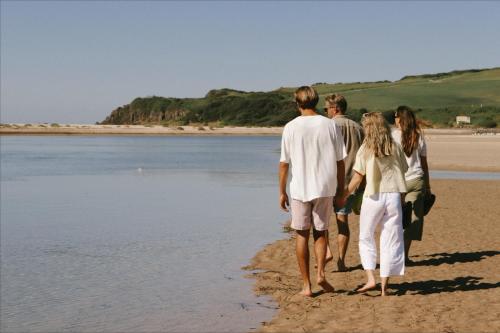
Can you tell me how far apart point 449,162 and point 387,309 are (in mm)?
24847

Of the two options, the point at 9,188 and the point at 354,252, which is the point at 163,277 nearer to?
the point at 354,252

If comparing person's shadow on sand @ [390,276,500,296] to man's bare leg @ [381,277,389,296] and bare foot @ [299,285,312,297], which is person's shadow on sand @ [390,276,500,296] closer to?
man's bare leg @ [381,277,389,296]

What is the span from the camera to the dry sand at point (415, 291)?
563 centimetres

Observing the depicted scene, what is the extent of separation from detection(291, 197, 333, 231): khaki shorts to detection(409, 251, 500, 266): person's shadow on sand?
8.05 feet

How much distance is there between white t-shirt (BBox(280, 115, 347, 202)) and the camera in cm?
611

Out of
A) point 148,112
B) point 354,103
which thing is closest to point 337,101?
point 354,103

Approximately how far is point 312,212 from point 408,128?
5.72 ft

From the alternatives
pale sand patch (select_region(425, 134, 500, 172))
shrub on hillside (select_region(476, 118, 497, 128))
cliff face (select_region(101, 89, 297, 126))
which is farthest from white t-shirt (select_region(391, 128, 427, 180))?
cliff face (select_region(101, 89, 297, 126))

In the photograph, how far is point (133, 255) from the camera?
966 centimetres

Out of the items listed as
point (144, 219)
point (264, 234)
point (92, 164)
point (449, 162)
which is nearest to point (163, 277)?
point (264, 234)

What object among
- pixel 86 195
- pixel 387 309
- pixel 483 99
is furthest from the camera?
pixel 483 99

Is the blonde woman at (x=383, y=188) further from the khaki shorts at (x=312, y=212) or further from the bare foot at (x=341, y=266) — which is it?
the bare foot at (x=341, y=266)

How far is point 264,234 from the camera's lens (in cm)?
1138

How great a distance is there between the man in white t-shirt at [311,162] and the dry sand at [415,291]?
2.73ft
